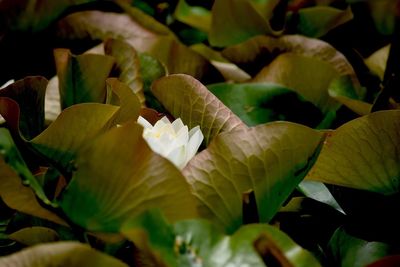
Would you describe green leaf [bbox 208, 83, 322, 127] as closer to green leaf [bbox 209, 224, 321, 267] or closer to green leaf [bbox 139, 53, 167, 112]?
green leaf [bbox 139, 53, 167, 112]

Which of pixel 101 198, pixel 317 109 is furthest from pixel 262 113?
pixel 101 198

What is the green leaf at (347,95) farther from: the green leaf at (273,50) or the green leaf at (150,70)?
the green leaf at (150,70)

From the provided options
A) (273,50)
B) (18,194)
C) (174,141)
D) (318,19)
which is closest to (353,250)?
(174,141)

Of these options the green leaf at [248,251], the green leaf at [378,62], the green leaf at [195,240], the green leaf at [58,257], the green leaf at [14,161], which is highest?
the green leaf at [14,161]

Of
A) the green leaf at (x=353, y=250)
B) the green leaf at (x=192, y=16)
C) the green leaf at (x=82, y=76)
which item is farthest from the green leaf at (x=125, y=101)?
the green leaf at (x=192, y=16)

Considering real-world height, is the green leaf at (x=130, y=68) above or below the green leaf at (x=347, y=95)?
above

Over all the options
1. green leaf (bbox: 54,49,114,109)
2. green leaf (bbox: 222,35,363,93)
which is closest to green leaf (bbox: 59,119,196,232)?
green leaf (bbox: 54,49,114,109)

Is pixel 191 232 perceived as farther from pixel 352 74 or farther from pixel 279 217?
pixel 352 74
